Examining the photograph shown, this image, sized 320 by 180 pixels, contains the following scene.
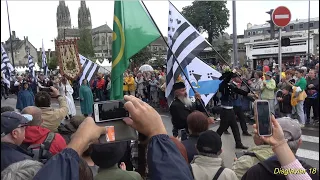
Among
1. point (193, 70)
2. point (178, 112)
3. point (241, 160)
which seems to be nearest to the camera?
point (241, 160)

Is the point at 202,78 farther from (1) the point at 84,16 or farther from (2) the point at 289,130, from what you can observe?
(1) the point at 84,16

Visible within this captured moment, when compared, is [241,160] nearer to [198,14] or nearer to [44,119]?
[44,119]

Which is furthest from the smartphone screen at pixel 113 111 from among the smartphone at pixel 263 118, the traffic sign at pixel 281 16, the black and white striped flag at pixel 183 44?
the traffic sign at pixel 281 16

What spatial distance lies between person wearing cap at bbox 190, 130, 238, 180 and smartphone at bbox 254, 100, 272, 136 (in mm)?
1126

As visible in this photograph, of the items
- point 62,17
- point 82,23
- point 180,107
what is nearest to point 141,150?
point 180,107

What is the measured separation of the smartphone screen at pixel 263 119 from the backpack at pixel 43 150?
2.04 m

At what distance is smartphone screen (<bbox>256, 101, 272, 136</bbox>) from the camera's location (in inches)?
67.6

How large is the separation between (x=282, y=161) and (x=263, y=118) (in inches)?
9.2

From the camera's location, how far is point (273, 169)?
6.39 feet

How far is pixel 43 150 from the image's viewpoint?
327 cm

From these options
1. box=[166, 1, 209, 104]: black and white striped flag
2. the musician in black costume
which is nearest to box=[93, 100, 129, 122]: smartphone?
box=[166, 1, 209, 104]: black and white striped flag

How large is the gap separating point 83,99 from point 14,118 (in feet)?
30.6

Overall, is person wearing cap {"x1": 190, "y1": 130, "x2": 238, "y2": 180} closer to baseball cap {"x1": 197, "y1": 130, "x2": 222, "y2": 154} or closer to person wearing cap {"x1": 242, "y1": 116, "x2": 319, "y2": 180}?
baseball cap {"x1": 197, "y1": 130, "x2": 222, "y2": 154}

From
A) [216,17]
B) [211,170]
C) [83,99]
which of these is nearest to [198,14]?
[216,17]
